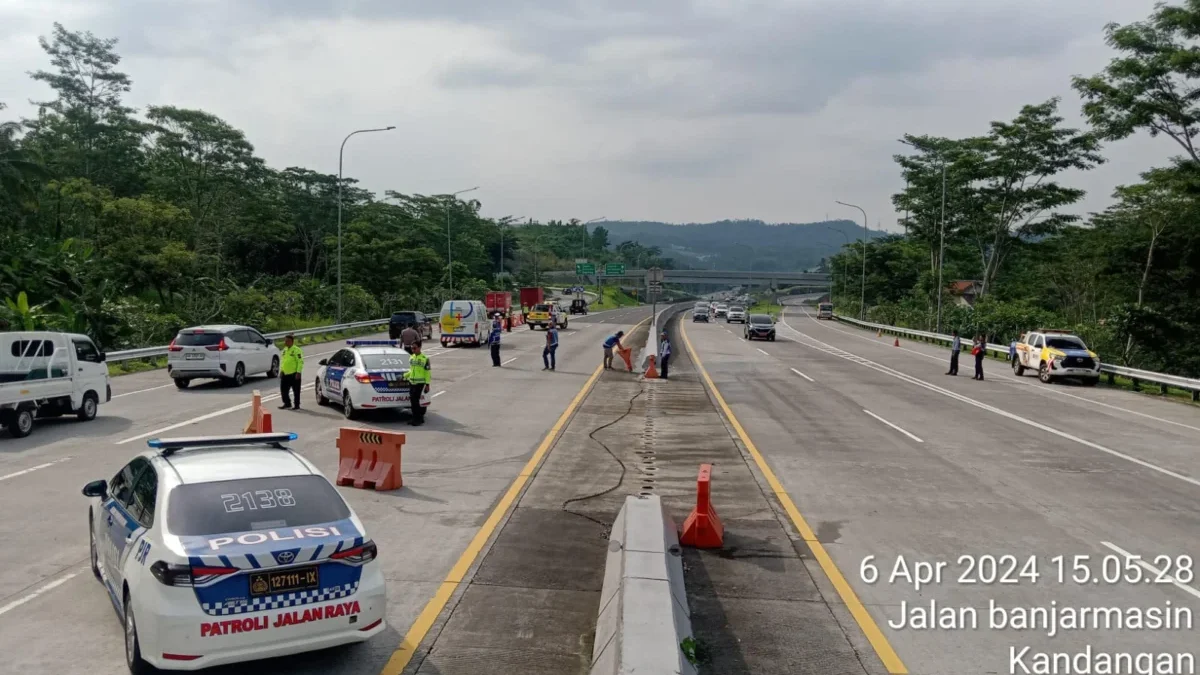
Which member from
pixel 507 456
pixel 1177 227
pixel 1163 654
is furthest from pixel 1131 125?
pixel 1163 654

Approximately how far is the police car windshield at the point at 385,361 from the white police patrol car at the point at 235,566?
12368 millimetres

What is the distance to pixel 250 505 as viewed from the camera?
681 cm

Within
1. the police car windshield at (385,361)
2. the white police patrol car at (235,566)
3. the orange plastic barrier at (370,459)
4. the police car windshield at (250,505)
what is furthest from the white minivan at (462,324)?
the police car windshield at (250,505)

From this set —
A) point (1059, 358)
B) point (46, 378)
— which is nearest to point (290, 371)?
point (46, 378)

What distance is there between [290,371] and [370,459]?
8.58 m

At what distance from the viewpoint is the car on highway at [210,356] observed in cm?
2506

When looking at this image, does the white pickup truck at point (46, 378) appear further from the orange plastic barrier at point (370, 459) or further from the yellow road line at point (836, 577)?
the yellow road line at point (836, 577)

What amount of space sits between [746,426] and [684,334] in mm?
40385

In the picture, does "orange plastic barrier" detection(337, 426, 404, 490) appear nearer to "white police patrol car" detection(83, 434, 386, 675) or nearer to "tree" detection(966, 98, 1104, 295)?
"white police patrol car" detection(83, 434, 386, 675)

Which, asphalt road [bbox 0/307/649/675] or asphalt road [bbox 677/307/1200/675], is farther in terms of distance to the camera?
asphalt road [bbox 677/307/1200/675]

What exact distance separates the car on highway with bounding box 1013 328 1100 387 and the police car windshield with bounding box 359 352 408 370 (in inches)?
882

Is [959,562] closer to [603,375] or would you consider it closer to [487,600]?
[487,600]

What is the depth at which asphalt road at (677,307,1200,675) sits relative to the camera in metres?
7.75

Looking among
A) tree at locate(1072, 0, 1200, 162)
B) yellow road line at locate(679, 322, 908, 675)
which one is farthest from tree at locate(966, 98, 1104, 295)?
yellow road line at locate(679, 322, 908, 675)
